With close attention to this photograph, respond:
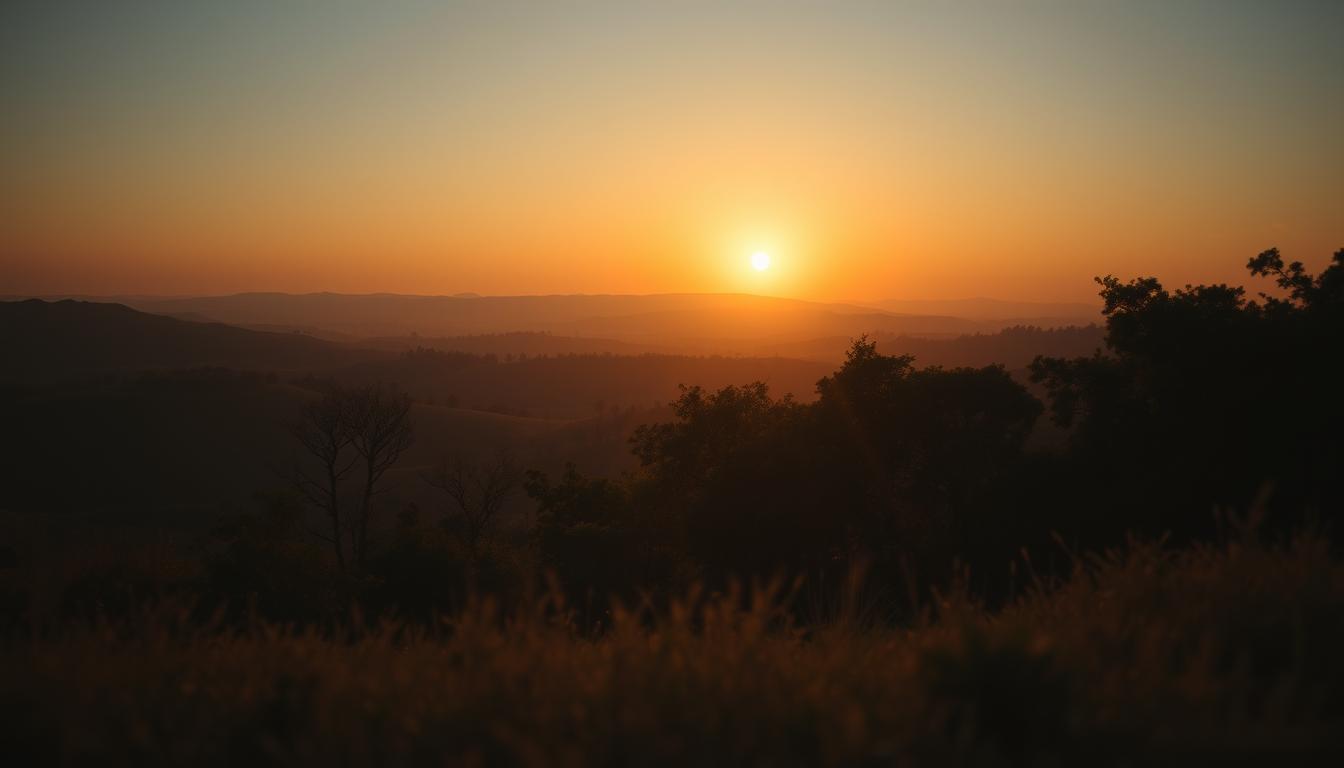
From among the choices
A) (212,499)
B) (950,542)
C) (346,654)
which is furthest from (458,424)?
(346,654)

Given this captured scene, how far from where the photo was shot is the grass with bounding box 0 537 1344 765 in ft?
10.5

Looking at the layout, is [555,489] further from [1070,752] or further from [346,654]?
[1070,752]

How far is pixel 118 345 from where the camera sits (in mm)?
144125

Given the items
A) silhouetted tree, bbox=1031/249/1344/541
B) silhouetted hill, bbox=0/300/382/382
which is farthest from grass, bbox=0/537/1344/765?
silhouetted hill, bbox=0/300/382/382

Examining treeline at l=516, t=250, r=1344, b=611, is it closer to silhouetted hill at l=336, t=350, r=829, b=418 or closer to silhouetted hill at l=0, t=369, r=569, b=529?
silhouetted hill at l=0, t=369, r=569, b=529

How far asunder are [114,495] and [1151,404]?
82.0 m

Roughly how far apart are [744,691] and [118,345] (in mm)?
172492

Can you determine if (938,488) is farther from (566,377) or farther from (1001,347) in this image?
(1001,347)

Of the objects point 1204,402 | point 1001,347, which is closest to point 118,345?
point 1001,347

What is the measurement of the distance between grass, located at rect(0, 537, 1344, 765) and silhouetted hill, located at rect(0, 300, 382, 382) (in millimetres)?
146438

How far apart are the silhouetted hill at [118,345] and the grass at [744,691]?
146 metres

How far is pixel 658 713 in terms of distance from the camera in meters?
3.42

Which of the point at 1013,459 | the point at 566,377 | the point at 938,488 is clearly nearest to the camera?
the point at 1013,459

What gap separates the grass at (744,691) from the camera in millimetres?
3191
